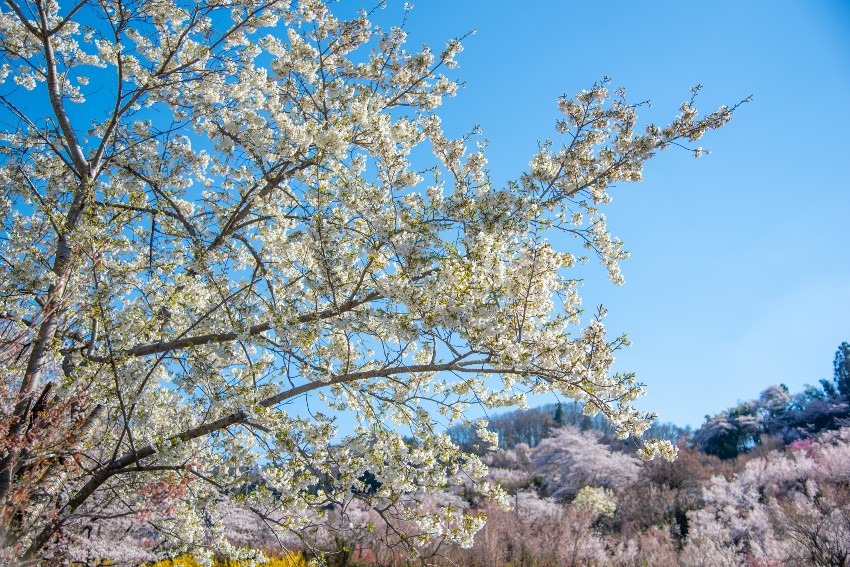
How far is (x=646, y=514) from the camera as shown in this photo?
21125 mm

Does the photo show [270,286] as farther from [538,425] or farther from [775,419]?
[538,425]

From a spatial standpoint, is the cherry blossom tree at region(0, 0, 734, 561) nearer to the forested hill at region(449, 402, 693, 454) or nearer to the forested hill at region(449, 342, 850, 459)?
the forested hill at region(449, 342, 850, 459)

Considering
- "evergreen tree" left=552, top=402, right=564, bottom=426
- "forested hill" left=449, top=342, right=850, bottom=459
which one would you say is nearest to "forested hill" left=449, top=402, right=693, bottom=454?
"evergreen tree" left=552, top=402, right=564, bottom=426

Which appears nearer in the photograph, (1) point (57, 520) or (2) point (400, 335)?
(2) point (400, 335)

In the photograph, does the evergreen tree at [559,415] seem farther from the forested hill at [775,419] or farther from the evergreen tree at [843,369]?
the evergreen tree at [843,369]

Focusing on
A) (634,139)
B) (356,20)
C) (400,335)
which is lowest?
(400,335)

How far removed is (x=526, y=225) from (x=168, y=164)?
480 centimetres

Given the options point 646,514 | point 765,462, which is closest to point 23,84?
point 646,514

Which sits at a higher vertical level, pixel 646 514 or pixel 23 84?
pixel 23 84

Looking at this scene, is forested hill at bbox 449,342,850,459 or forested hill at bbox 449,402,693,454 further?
forested hill at bbox 449,402,693,454

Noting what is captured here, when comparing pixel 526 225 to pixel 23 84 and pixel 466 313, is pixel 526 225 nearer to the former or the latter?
pixel 466 313

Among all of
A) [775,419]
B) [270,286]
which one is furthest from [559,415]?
[270,286]

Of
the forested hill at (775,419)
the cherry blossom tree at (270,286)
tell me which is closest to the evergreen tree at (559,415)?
the forested hill at (775,419)

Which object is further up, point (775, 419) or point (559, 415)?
point (559, 415)
